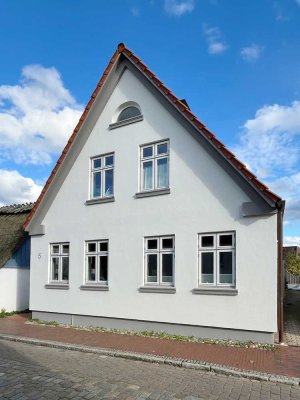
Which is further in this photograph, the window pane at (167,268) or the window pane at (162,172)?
the window pane at (162,172)

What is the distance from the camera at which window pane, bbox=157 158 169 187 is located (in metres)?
12.0

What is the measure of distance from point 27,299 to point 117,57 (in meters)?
10.8

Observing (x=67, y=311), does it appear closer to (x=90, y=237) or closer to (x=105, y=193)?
(x=90, y=237)

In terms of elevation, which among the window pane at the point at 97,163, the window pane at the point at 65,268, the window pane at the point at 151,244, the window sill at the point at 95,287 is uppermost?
the window pane at the point at 97,163

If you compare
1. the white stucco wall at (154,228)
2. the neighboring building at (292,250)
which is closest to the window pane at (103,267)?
the white stucco wall at (154,228)

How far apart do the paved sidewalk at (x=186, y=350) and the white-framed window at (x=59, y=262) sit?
210cm

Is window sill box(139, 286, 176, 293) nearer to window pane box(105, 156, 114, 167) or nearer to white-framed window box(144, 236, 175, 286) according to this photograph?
white-framed window box(144, 236, 175, 286)

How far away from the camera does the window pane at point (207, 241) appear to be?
10.9m

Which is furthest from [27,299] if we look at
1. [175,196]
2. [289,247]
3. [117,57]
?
[289,247]

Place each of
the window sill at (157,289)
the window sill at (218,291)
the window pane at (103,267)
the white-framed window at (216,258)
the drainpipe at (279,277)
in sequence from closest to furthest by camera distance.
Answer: the drainpipe at (279,277) → the window sill at (218,291) → the white-framed window at (216,258) → the window sill at (157,289) → the window pane at (103,267)

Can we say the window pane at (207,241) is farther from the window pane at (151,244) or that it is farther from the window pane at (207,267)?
the window pane at (151,244)

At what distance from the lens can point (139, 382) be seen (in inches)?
284

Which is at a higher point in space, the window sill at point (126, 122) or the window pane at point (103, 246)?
the window sill at point (126, 122)

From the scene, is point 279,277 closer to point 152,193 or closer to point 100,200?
point 152,193
